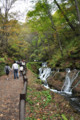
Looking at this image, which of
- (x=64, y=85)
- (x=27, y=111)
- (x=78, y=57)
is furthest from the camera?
(x=78, y=57)

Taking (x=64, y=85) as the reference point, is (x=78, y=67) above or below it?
above

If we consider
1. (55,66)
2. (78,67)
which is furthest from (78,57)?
(55,66)

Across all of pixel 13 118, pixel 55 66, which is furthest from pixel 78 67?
pixel 13 118

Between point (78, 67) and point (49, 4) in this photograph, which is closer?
point (78, 67)

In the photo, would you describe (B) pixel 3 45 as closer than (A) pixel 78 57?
No

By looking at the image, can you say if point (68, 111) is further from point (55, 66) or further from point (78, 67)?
point (55, 66)

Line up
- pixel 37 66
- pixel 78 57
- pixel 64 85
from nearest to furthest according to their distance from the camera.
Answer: pixel 64 85
pixel 78 57
pixel 37 66

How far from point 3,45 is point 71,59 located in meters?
13.4

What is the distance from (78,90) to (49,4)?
12.6 m

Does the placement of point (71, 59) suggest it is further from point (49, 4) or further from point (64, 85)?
point (49, 4)

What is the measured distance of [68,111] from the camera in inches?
212

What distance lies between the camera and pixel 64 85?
1041cm

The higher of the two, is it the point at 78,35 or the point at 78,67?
the point at 78,35

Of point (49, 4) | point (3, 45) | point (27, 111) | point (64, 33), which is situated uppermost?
point (49, 4)
